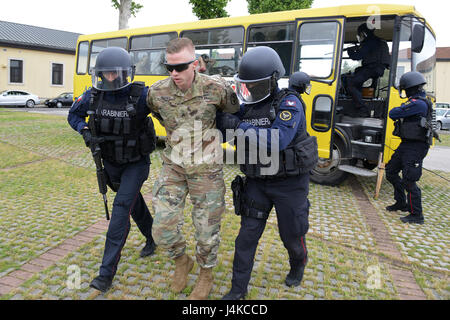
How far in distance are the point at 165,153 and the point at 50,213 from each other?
2.58 metres

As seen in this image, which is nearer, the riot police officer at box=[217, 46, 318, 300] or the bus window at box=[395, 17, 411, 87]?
the riot police officer at box=[217, 46, 318, 300]

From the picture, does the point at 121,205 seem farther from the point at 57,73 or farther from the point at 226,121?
the point at 57,73

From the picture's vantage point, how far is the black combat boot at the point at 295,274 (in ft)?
9.33

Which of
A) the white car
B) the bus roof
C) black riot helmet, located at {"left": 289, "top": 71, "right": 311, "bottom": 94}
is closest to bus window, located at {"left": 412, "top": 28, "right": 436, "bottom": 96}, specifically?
the bus roof

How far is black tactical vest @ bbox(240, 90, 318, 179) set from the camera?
2.44 meters

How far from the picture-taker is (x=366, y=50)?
6.27 meters

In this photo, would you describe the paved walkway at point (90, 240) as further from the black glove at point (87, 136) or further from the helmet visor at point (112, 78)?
the helmet visor at point (112, 78)

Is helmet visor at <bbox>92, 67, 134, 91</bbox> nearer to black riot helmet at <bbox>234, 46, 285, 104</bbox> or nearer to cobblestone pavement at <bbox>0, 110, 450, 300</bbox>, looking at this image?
black riot helmet at <bbox>234, 46, 285, 104</bbox>

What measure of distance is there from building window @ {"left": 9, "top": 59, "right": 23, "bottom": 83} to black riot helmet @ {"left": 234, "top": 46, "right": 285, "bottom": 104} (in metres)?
32.4

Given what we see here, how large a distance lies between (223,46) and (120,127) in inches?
200

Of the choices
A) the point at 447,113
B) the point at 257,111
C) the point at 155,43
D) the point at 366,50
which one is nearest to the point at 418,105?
the point at 366,50

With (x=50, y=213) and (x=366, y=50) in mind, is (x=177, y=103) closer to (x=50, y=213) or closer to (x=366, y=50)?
(x=50, y=213)

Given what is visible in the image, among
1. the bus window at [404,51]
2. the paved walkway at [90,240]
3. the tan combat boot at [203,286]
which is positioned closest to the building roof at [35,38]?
the paved walkway at [90,240]

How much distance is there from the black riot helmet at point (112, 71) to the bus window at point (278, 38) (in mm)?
4118
